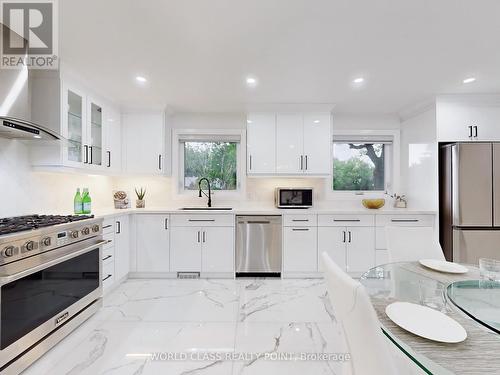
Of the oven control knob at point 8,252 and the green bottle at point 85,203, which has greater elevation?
the green bottle at point 85,203

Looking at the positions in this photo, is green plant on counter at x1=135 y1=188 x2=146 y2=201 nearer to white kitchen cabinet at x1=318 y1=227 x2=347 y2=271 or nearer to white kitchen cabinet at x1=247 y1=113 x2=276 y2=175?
white kitchen cabinet at x1=247 y1=113 x2=276 y2=175

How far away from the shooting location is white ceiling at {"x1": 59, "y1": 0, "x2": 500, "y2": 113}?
1570 millimetres

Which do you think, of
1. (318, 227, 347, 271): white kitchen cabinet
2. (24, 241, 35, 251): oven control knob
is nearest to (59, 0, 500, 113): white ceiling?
(24, 241, 35, 251): oven control knob

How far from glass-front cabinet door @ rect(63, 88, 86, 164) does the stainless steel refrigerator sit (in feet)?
13.8

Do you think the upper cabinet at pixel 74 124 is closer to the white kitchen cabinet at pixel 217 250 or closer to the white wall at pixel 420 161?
the white kitchen cabinet at pixel 217 250

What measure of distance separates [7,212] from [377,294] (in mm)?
2934

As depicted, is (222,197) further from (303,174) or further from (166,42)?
(166,42)

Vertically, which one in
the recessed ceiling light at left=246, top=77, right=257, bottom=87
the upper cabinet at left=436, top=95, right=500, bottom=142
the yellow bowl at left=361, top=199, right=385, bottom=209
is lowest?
the yellow bowl at left=361, top=199, right=385, bottom=209

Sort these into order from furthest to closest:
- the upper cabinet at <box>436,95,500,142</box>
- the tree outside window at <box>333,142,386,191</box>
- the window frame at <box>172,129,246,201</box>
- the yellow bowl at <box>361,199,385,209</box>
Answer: the tree outside window at <box>333,142,386,191</box>
the window frame at <box>172,129,246,201</box>
the yellow bowl at <box>361,199,385,209</box>
the upper cabinet at <box>436,95,500,142</box>

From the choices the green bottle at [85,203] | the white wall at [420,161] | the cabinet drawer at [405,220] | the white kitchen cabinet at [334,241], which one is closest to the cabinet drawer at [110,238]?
the green bottle at [85,203]

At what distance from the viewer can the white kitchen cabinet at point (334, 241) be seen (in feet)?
10.7

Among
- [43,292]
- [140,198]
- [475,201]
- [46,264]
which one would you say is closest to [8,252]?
[46,264]

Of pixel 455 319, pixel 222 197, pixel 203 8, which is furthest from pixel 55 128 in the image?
pixel 455 319

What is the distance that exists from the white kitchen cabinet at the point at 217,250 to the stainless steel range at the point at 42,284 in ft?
4.24
